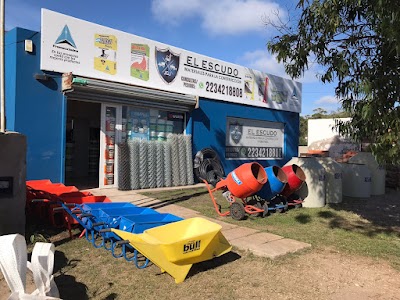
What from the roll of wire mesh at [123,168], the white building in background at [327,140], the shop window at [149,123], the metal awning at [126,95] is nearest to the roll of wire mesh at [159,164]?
the shop window at [149,123]

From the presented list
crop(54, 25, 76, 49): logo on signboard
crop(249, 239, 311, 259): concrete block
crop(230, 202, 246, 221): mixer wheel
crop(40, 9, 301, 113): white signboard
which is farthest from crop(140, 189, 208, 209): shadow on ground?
crop(54, 25, 76, 49): logo on signboard

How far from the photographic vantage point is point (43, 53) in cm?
946

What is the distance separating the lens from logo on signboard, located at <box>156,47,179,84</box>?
12.4m

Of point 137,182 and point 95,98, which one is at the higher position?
point 95,98

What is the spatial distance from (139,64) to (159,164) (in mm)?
3269

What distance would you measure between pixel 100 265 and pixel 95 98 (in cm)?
652

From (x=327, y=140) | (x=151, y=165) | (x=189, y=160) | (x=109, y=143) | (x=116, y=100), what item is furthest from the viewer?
(x=327, y=140)

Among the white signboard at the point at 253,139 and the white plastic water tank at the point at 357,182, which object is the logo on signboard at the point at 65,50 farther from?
the white plastic water tank at the point at 357,182

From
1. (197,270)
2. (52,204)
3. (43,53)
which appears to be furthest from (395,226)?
(43,53)

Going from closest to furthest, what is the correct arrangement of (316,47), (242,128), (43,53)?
(316,47) → (43,53) → (242,128)

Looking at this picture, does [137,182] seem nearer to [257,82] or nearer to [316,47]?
[316,47]

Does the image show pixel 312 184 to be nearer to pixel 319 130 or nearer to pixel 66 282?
pixel 66 282

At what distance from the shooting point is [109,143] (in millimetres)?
11125

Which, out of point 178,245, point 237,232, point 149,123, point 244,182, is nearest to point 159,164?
point 149,123
